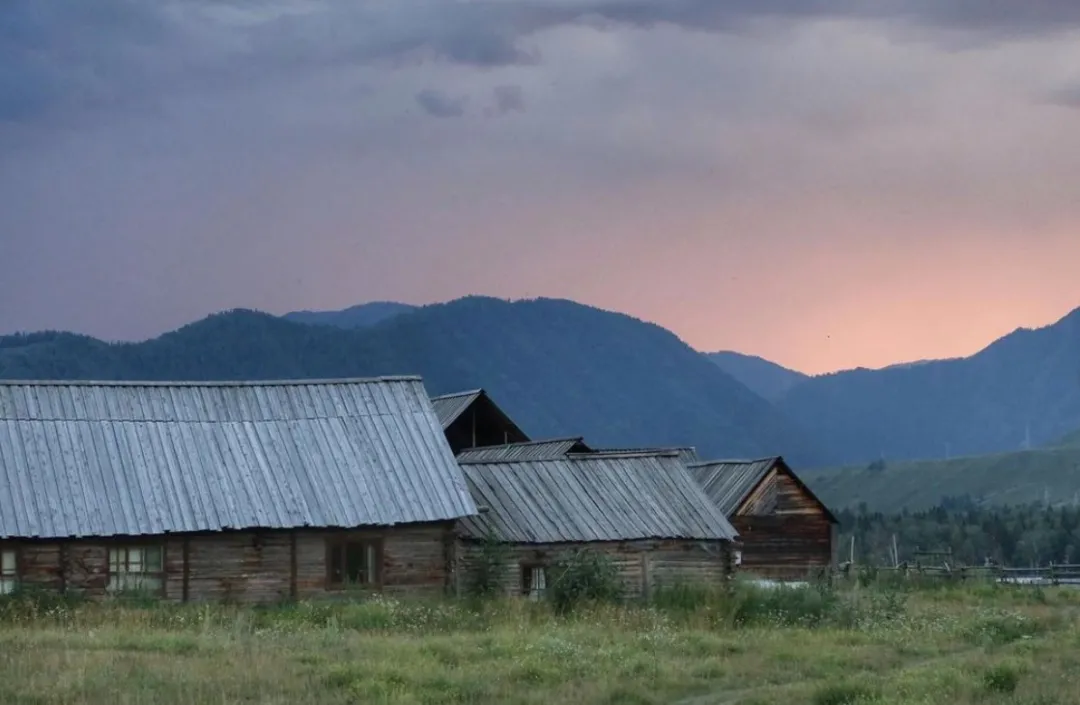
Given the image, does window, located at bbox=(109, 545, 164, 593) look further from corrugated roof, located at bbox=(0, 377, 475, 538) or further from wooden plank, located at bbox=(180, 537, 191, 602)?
corrugated roof, located at bbox=(0, 377, 475, 538)

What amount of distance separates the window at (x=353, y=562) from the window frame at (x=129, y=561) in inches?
139

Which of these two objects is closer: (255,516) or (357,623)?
(357,623)

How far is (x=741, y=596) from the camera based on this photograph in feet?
103

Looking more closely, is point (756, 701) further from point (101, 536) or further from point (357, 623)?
point (101, 536)

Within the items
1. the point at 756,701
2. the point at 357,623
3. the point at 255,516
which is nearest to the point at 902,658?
the point at 756,701

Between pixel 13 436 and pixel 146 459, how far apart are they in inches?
113

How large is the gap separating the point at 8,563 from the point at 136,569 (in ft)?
8.46

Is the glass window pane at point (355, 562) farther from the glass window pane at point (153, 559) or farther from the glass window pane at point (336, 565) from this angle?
the glass window pane at point (153, 559)

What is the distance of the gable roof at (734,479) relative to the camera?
5234cm

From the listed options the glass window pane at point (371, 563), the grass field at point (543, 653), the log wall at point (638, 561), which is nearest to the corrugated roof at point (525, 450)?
the log wall at point (638, 561)

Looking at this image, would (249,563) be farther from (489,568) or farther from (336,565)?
(489,568)

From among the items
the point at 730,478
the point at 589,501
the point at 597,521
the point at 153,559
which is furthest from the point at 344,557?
the point at 730,478

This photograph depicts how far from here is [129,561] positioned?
110 ft

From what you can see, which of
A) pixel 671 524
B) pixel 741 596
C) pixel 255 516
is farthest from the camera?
pixel 671 524
